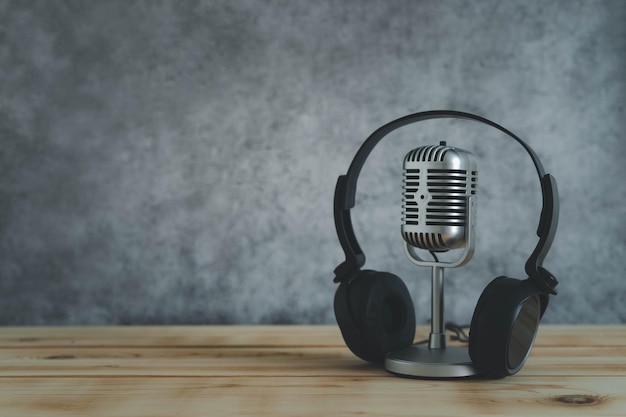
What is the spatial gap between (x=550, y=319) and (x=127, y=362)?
42.0 inches

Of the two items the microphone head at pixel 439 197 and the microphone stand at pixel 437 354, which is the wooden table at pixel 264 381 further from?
the microphone head at pixel 439 197

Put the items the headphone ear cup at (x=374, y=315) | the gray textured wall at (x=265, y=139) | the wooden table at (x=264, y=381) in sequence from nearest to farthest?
the wooden table at (x=264, y=381) < the headphone ear cup at (x=374, y=315) < the gray textured wall at (x=265, y=139)

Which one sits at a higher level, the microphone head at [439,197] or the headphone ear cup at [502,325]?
the microphone head at [439,197]

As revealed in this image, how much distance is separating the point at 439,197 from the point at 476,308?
0.19m

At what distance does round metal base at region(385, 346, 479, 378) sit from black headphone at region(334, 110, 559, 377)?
0.08 feet

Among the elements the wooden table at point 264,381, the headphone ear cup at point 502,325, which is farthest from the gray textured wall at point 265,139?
the headphone ear cup at point 502,325

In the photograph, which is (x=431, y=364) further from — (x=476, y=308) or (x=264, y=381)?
(x=264, y=381)

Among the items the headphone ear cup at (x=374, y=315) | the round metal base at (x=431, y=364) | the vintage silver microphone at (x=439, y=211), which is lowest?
the round metal base at (x=431, y=364)

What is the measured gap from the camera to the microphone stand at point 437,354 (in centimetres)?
115

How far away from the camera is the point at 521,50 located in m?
1.78

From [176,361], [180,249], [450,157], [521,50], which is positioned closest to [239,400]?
[176,361]

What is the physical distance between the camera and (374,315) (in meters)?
1.21

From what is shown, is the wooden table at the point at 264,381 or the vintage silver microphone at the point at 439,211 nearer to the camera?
the wooden table at the point at 264,381

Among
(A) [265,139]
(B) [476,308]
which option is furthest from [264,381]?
(A) [265,139]
